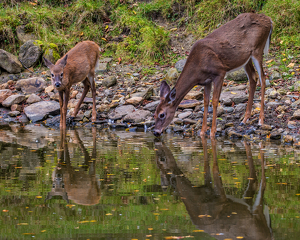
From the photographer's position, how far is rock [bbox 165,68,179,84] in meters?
12.5

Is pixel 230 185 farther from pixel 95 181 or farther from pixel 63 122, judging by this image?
pixel 63 122

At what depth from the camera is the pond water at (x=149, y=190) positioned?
367cm

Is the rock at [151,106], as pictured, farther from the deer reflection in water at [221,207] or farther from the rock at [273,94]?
the deer reflection in water at [221,207]

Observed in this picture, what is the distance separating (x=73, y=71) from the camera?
11.0 metres

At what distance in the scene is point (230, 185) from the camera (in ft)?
16.7

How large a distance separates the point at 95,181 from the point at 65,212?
48.8 inches

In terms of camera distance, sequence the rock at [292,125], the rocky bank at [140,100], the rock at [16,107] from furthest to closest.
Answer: the rock at [16,107] → the rocky bank at [140,100] → the rock at [292,125]

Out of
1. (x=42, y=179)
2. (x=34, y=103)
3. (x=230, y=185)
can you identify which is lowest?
(x=34, y=103)

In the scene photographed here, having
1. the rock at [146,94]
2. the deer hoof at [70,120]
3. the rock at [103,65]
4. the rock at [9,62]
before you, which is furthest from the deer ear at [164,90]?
the rock at [9,62]

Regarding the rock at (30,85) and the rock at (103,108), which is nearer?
the rock at (103,108)

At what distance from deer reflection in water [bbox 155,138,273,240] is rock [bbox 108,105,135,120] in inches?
210

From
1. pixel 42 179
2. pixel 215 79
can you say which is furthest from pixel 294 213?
pixel 215 79

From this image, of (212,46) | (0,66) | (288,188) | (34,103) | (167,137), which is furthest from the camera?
(0,66)

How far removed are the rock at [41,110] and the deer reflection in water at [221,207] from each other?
6700 mm
